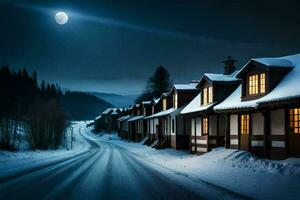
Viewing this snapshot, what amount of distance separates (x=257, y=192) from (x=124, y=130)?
9165 centimetres

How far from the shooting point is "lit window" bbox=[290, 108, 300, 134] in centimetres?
2264

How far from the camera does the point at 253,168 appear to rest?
22375mm

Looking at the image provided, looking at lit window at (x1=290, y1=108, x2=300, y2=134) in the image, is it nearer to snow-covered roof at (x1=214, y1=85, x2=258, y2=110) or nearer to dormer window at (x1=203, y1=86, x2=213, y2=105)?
snow-covered roof at (x1=214, y1=85, x2=258, y2=110)

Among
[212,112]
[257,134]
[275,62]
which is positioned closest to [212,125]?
[212,112]

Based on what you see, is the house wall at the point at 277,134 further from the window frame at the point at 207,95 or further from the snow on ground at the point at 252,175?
the window frame at the point at 207,95

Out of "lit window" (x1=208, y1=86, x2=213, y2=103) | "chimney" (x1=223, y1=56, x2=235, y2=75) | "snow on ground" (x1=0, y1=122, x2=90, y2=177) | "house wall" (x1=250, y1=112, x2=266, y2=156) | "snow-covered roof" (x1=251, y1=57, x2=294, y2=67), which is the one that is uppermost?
"chimney" (x1=223, y1=56, x2=235, y2=75)

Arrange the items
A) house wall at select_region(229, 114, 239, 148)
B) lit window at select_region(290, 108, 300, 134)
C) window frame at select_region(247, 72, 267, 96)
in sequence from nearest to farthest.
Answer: lit window at select_region(290, 108, 300, 134), window frame at select_region(247, 72, 267, 96), house wall at select_region(229, 114, 239, 148)

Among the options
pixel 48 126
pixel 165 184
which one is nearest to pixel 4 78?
pixel 48 126

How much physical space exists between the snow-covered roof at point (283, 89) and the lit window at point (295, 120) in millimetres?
1171

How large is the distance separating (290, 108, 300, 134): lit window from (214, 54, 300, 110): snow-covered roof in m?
1.17

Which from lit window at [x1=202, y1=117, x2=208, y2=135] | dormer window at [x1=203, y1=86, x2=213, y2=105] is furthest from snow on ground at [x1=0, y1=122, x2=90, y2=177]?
dormer window at [x1=203, y1=86, x2=213, y2=105]

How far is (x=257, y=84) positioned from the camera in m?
27.6

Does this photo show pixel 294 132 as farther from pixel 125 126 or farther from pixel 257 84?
pixel 125 126

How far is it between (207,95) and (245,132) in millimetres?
9007
